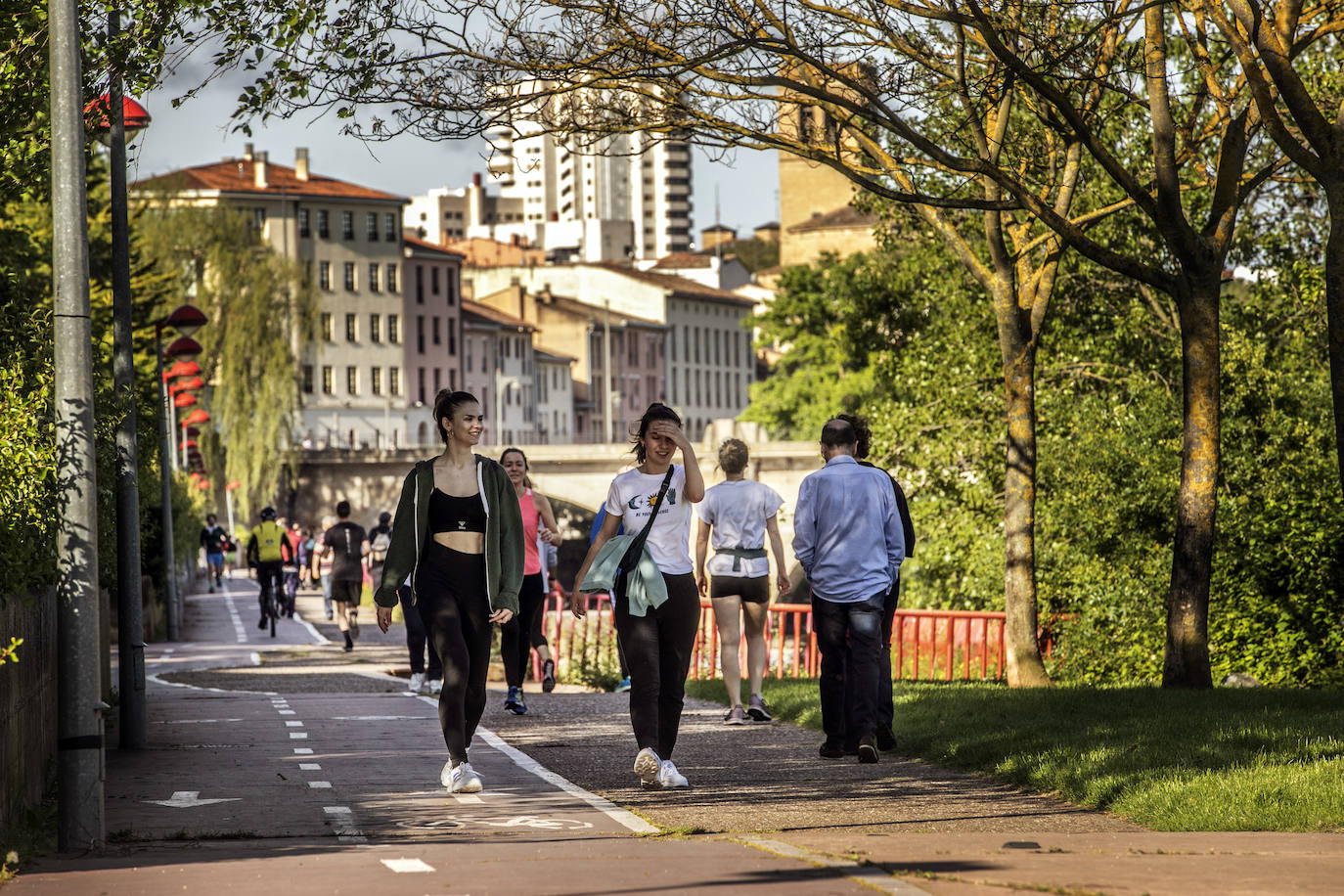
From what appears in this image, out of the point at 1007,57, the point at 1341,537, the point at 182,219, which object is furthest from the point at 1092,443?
the point at 182,219

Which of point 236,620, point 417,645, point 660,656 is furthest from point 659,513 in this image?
point 236,620

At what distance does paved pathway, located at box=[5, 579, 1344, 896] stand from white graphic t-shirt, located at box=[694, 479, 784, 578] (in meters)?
1.03

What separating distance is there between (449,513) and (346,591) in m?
16.8

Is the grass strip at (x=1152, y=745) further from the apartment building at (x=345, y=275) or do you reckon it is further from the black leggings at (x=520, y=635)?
the apartment building at (x=345, y=275)

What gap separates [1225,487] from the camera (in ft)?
77.5

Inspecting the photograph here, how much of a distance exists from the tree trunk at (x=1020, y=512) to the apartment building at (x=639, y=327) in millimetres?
128998

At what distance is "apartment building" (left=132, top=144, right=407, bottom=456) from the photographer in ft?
411

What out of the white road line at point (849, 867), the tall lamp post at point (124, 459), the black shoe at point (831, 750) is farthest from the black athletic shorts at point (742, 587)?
the white road line at point (849, 867)

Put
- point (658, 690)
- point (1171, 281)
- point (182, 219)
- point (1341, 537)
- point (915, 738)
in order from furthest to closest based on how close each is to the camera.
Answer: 1. point (182, 219)
2. point (1341, 537)
3. point (1171, 281)
4. point (915, 738)
5. point (658, 690)

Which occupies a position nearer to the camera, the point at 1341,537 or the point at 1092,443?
the point at 1341,537

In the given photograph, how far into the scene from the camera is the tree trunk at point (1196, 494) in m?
13.9

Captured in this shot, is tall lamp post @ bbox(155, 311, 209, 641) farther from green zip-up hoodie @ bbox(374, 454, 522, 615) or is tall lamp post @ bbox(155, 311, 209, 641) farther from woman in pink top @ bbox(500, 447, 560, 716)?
green zip-up hoodie @ bbox(374, 454, 522, 615)

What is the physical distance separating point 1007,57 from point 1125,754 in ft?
13.8

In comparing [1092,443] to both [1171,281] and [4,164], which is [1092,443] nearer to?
[1171,281]
